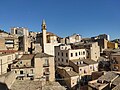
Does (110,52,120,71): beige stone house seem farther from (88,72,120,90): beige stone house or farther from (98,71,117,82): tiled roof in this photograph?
(88,72,120,90): beige stone house

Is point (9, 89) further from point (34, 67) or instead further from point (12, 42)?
point (12, 42)

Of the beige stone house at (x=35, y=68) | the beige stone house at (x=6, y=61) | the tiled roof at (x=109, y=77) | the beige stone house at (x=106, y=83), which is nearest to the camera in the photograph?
the beige stone house at (x=106, y=83)

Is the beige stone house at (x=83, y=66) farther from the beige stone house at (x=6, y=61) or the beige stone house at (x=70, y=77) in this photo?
the beige stone house at (x=6, y=61)

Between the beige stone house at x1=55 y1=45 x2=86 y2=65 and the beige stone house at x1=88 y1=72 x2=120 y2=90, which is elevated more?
the beige stone house at x1=55 y1=45 x2=86 y2=65

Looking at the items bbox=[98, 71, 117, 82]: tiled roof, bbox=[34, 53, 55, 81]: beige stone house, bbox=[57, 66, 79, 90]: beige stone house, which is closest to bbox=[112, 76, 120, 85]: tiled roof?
bbox=[98, 71, 117, 82]: tiled roof

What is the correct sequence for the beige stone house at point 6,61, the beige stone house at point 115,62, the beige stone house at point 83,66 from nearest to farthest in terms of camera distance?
the beige stone house at point 6,61 → the beige stone house at point 83,66 → the beige stone house at point 115,62

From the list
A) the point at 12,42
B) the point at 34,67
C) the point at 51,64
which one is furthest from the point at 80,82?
the point at 12,42

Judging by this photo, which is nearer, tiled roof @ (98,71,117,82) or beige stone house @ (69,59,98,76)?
tiled roof @ (98,71,117,82)

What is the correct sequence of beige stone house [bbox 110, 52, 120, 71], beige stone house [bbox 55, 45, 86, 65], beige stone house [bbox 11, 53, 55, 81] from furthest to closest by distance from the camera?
beige stone house [bbox 55, 45, 86, 65] → beige stone house [bbox 110, 52, 120, 71] → beige stone house [bbox 11, 53, 55, 81]

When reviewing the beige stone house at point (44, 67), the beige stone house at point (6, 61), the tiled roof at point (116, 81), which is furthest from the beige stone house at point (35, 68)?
the tiled roof at point (116, 81)

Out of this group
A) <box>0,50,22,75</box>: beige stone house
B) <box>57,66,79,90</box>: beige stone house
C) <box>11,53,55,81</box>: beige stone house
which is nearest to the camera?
<box>0,50,22,75</box>: beige stone house

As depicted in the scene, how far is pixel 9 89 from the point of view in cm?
2866

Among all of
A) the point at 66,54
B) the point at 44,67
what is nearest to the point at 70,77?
the point at 44,67

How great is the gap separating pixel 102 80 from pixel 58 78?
38.4 ft
